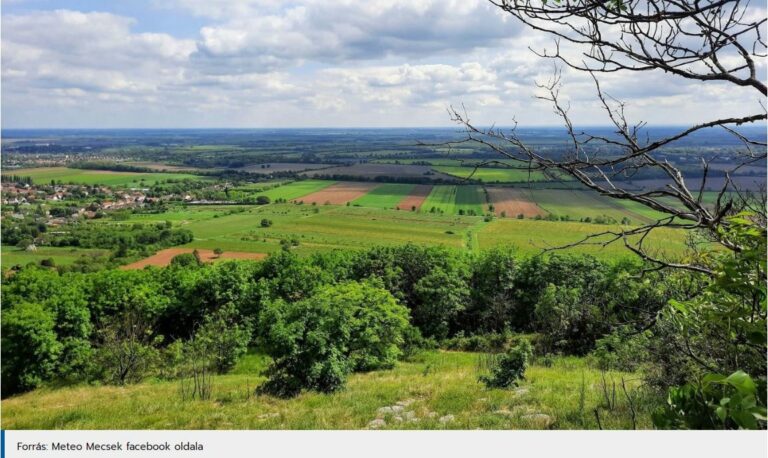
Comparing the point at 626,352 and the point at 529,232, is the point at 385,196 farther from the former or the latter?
the point at 626,352

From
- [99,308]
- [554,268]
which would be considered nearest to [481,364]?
[554,268]

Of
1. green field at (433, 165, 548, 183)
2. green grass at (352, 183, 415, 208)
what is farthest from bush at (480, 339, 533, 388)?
green grass at (352, 183, 415, 208)

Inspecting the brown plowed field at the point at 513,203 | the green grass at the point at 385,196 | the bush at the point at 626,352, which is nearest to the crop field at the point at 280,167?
the green grass at the point at 385,196

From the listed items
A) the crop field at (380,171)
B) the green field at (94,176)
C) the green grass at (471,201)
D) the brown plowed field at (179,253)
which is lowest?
the brown plowed field at (179,253)

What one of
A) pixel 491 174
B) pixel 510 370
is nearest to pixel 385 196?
pixel 491 174

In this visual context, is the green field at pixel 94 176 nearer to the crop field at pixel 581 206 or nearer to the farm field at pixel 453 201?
the farm field at pixel 453 201

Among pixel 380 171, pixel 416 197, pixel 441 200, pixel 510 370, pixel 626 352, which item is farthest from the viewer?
pixel 380 171

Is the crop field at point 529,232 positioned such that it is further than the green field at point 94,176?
No
